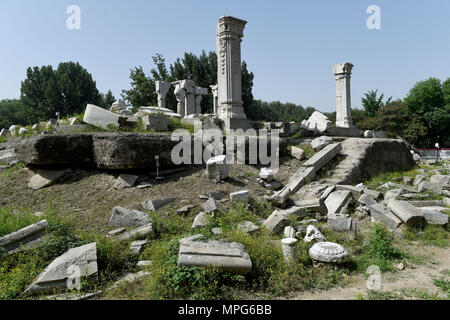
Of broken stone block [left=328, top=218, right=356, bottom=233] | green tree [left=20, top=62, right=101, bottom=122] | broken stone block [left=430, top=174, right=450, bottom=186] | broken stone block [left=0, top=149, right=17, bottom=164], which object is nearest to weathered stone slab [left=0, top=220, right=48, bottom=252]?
broken stone block [left=328, top=218, right=356, bottom=233]

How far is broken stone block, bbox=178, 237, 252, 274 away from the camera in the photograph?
10.3 ft

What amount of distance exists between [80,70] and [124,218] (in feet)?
117

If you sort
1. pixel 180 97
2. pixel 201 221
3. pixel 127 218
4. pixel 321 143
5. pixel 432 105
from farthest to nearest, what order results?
pixel 432 105
pixel 180 97
pixel 321 143
pixel 127 218
pixel 201 221

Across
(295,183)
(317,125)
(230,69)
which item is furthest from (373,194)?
(230,69)

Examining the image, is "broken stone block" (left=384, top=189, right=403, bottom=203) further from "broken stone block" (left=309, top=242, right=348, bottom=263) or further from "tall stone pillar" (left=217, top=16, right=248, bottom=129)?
"tall stone pillar" (left=217, top=16, right=248, bottom=129)

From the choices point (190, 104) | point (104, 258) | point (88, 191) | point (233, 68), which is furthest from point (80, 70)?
point (104, 258)

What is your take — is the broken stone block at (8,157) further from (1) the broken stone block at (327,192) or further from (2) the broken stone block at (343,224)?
(2) the broken stone block at (343,224)

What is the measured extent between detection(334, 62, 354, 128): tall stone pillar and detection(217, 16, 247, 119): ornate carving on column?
7734mm

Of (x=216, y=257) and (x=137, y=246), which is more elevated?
(x=216, y=257)

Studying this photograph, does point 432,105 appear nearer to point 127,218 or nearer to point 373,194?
point 373,194

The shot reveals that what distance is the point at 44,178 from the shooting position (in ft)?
21.3

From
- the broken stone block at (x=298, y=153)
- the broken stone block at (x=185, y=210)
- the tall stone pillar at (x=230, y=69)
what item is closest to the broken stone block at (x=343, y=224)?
the broken stone block at (x=185, y=210)

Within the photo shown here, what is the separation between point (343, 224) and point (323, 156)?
320cm
